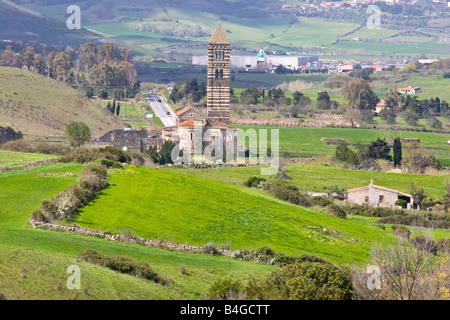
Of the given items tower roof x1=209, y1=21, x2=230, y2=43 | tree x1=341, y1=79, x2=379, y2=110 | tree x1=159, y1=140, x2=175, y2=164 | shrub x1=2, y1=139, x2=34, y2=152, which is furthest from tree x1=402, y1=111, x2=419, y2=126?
shrub x1=2, y1=139, x2=34, y2=152

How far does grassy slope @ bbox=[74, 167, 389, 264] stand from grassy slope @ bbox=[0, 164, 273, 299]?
3123mm

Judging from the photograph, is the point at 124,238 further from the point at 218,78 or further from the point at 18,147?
the point at 218,78

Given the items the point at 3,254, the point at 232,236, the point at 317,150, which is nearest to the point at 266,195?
the point at 232,236

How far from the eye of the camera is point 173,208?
47344 millimetres

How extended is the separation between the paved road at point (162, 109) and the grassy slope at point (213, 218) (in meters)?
57.5

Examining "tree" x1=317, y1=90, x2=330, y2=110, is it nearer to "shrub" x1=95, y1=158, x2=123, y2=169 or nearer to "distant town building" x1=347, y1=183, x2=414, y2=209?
"distant town building" x1=347, y1=183, x2=414, y2=209

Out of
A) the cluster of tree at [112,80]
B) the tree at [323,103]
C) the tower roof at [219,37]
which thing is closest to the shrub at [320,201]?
the tower roof at [219,37]

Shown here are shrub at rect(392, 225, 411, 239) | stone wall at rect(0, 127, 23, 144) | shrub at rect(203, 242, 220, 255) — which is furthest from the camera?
stone wall at rect(0, 127, 23, 144)

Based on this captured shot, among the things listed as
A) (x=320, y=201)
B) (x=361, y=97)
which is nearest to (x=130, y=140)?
(x=320, y=201)

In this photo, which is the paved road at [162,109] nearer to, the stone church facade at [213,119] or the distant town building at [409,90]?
the stone church facade at [213,119]

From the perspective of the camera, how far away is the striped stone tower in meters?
98.4

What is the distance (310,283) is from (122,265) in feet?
23.3

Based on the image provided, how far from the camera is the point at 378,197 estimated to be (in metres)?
66.3
